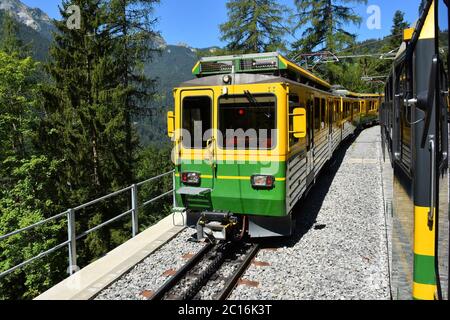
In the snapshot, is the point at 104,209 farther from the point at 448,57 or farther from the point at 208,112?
the point at 448,57

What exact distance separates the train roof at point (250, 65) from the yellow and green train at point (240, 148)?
18mm

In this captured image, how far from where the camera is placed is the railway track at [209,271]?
17.3ft

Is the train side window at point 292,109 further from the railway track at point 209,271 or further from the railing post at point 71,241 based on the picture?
the railing post at point 71,241

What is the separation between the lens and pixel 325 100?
11398 millimetres

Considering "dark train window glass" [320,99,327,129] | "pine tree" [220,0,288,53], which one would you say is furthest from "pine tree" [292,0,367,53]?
"dark train window glass" [320,99,327,129]

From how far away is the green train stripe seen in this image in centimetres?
284

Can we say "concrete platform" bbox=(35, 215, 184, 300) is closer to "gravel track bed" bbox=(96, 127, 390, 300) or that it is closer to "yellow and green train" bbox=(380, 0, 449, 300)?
"gravel track bed" bbox=(96, 127, 390, 300)

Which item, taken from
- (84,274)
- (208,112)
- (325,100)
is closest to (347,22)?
(325,100)

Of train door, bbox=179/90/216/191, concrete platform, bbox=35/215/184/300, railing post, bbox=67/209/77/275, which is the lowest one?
concrete platform, bbox=35/215/184/300

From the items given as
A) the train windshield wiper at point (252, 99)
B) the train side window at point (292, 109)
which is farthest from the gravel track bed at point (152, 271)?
the train windshield wiper at point (252, 99)

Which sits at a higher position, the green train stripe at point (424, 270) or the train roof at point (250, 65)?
the train roof at point (250, 65)

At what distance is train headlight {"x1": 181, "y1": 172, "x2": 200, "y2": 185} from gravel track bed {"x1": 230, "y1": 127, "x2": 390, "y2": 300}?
1.65 meters

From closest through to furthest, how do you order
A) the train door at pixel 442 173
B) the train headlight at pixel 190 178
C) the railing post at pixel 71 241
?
the train door at pixel 442 173, the railing post at pixel 71 241, the train headlight at pixel 190 178

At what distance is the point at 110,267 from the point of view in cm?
618
